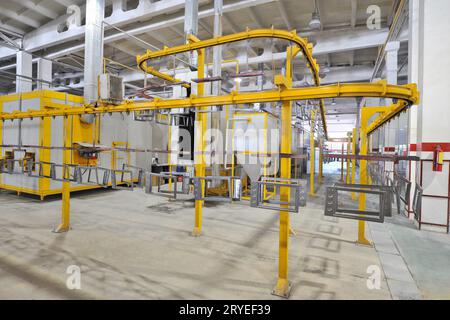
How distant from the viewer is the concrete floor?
7.70 ft

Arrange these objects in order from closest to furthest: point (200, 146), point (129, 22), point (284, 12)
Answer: point (200, 146) < point (129, 22) < point (284, 12)

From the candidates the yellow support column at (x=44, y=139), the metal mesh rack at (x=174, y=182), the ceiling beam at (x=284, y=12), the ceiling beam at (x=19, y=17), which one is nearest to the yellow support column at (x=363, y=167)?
the metal mesh rack at (x=174, y=182)

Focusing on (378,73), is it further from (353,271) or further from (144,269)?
(144,269)

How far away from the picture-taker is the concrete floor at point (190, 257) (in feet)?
7.70

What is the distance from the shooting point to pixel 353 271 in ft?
9.11

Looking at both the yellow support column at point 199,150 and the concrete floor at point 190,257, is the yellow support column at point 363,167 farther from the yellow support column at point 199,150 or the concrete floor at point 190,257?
the yellow support column at point 199,150

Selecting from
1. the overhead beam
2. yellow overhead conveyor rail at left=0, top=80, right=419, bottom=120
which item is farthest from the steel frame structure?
the overhead beam

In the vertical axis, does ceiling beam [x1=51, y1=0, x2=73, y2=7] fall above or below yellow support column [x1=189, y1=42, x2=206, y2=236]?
above

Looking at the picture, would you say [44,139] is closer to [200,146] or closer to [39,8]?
[200,146]

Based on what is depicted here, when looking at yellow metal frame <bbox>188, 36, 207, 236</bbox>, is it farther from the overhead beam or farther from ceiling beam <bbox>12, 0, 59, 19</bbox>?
ceiling beam <bbox>12, 0, 59, 19</bbox>

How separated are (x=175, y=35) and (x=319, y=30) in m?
4.99

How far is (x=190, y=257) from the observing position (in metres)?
3.04

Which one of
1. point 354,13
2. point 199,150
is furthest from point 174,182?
point 354,13
